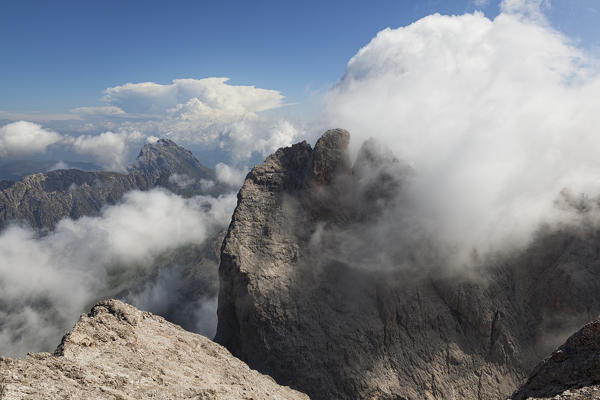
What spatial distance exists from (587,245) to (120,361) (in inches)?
2905

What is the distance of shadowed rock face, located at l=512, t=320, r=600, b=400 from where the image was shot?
19906mm

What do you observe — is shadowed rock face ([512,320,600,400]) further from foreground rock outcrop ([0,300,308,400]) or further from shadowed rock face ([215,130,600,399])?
shadowed rock face ([215,130,600,399])

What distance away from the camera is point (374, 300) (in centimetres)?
6050

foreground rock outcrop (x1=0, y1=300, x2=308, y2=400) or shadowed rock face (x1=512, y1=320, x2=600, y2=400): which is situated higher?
foreground rock outcrop (x1=0, y1=300, x2=308, y2=400)

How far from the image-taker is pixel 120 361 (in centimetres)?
2811

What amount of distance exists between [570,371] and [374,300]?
39939mm

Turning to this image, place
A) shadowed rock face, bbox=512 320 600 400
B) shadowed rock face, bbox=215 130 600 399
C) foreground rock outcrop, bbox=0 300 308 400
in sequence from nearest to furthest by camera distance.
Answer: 1. shadowed rock face, bbox=512 320 600 400
2. foreground rock outcrop, bbox=0 300 308 400
3. shadowed rock face, bbox=215 130 600 399

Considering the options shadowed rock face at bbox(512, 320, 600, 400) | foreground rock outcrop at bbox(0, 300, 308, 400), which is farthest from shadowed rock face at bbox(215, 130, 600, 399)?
shadowed rock face at bbox(512, 320, 600, 400)

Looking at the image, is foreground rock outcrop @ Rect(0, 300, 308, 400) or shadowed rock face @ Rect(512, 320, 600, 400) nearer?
shadowed rock face @ Rect(512, 320, 600, 400)

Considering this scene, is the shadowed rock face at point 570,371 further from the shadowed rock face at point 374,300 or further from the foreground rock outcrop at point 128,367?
the shadowed rock face at point 374,300

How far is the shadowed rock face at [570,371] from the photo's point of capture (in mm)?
19906

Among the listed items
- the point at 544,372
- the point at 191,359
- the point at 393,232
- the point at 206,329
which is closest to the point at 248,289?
the point at 191,359

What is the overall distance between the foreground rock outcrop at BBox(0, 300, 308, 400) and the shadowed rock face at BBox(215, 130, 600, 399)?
12626 mm

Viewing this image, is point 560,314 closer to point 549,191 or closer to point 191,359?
point 549,191
